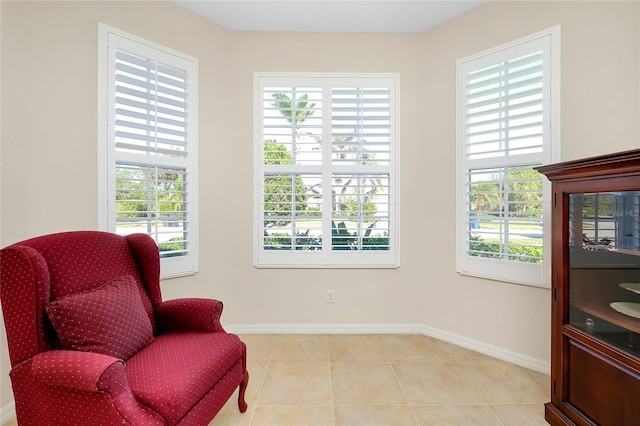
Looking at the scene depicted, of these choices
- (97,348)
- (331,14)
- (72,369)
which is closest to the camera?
(72,369)

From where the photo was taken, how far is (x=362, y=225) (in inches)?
115

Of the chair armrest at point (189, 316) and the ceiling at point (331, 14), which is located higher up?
the ceiling at point (331, 14)

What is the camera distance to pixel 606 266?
152 centimetres

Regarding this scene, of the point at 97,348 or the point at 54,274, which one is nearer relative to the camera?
the point at 97,348

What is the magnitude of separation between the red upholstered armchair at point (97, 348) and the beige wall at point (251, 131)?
64 centimetres

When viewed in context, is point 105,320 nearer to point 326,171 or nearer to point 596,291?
point 326,171

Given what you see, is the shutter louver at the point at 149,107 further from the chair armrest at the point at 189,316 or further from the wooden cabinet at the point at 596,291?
the wooden cabinet at the point at 596,291

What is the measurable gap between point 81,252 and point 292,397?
4.97ft

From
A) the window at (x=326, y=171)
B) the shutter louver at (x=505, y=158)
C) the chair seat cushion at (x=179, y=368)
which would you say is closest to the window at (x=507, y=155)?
the shutter louver at (x=505, y=158)

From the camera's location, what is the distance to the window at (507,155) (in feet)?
7.28

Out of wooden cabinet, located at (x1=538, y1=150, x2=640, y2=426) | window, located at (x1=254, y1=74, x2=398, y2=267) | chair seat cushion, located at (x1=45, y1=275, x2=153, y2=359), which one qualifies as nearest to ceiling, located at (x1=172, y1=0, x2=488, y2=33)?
window, located at (x1=254, y1=74, x2=398, y2=267)

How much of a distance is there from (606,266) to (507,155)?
1138mm

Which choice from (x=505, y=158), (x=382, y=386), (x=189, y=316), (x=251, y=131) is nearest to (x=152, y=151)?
(x=251, y=131)

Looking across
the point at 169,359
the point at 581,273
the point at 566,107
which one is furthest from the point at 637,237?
the point at 169,359
